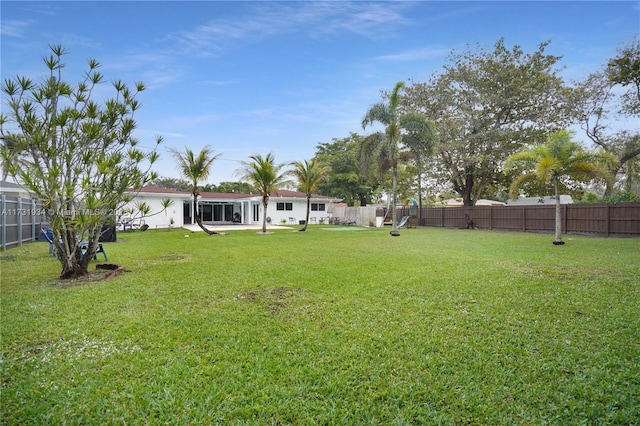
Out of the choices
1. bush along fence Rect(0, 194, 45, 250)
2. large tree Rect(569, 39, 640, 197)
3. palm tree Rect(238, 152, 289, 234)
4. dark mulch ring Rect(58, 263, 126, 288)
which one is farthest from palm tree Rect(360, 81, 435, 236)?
bush along fence Rect(0, 194, 45, 250)

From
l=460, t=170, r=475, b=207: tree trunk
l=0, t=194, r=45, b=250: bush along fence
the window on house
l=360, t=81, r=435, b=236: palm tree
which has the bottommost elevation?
l=0, t=194, r=45, b=250: bush along fence

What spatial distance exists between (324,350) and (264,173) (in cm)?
1513

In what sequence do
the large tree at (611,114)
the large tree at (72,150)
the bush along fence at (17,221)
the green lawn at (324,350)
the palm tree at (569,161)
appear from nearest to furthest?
the green lawn at (324,350), the large tree at (72,150), the bush along fence at (17,221), the palm tree at (569,161), the large tree at (611,114)

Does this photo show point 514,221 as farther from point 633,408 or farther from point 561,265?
point 633,408

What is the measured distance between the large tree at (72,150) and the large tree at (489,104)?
→ 2002 centimetres

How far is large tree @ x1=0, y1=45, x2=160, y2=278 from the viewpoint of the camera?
556 cm

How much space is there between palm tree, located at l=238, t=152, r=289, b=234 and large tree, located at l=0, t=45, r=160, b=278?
10.8m

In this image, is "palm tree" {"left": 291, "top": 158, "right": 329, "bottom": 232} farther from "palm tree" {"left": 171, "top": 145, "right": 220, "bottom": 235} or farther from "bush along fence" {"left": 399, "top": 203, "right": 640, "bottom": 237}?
"bush along fence" {"left": 399, "top": 203, "right": 640, "bottom": 237}

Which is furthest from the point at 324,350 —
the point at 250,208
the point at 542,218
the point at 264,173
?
the point at 250,208

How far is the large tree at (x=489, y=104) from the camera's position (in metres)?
21.4

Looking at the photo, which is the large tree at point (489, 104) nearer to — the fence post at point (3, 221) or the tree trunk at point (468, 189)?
the tree trunk at point (468, 189)

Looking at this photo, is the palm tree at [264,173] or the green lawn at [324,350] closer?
the green lawn at [324,350]

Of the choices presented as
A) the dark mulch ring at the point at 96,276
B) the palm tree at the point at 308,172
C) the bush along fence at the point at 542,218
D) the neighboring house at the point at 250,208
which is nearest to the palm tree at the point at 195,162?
the palm tree at the point at 308,172

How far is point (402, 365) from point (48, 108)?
22.6 feet
